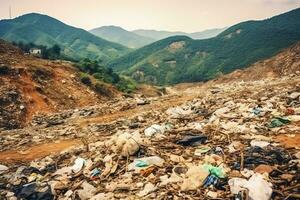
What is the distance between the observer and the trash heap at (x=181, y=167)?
5660 mm

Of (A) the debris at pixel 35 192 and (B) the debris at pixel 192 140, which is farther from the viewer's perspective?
(B) the debris at pixel 192 140

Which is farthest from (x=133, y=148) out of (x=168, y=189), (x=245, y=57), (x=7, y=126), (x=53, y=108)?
A: (x=245, y=57)

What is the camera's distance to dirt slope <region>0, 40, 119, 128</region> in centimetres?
1778

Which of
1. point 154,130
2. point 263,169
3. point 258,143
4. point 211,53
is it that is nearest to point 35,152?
point 154,130

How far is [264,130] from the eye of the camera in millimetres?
8570

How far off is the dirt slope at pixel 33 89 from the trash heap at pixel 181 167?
9.55 metres

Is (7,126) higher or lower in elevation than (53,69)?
lower

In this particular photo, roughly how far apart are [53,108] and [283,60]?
26864mm

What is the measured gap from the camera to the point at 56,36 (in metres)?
159

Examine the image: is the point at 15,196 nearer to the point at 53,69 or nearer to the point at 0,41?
the point at 53,69

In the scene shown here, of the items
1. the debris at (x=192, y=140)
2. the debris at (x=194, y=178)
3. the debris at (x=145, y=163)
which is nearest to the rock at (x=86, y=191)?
the debris at (x=145, y=163)

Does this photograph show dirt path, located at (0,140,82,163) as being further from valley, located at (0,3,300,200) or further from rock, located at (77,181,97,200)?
rock, located at (77,181,97,200)

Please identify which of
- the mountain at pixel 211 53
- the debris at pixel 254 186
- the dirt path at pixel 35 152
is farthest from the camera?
the mountain at pixel 211 53

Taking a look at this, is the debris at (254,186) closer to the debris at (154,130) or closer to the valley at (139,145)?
the valley at (139,145)
